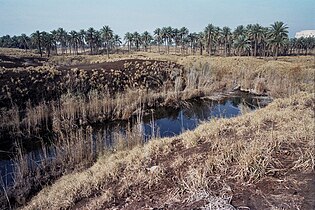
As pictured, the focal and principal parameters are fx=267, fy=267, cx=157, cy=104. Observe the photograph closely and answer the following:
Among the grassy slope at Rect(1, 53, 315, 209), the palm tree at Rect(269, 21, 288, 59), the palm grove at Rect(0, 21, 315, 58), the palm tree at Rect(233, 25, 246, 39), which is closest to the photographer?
the grassy slope at Rect(1, 53, 315, 209)

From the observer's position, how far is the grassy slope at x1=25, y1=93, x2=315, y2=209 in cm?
426

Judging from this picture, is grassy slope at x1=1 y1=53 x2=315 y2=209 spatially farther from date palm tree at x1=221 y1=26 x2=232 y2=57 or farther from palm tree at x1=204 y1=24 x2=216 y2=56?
date palm tree at x1=221 y1=26 x2=232 y2=57

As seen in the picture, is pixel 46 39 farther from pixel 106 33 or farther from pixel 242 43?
pixel 242 43

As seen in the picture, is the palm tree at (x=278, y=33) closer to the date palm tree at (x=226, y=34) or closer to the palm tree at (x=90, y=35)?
the date palm tree at (x=226, y=34)

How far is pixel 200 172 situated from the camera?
15.5 ft

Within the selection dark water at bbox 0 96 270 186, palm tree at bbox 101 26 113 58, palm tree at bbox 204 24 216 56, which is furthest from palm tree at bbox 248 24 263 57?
dark water at bbox 0 96 270 186

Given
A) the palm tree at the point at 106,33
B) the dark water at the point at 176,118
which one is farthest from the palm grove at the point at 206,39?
the dark water at the point at 176,118

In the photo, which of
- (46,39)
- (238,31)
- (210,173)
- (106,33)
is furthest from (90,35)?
(210,173)

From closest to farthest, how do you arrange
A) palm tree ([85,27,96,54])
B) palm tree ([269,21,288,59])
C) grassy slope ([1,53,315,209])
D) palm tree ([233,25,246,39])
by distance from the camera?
grassy slope ([1,53,315,209]) → palm tree ([269,21,288,59]) → palm tree ([233,25,246,39]) → palm tree ([85,27,96,54])

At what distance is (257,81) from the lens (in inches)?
915

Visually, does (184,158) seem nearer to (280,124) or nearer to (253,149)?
(253,149)

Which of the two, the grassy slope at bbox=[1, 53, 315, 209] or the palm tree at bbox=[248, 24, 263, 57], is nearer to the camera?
the grassy slope at bbox=[1, 53, 315, 209]

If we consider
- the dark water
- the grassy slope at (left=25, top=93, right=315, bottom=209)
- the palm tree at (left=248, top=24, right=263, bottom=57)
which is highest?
the palm tree at (left=248, top=24, right=263, bottom=57)

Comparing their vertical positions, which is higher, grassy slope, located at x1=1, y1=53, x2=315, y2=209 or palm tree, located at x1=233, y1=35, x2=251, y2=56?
palm tree, located at x1=233, y1=35, x2=251, y2=56
